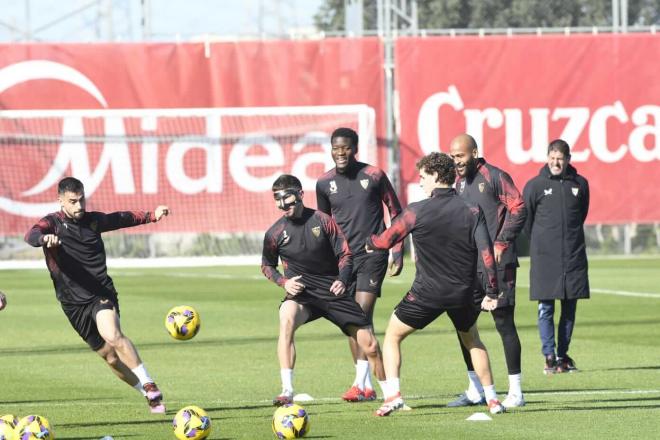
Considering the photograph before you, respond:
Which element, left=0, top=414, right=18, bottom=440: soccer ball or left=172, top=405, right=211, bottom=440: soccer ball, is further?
left=172, top=405, right=211, bottom=440: soccer ball

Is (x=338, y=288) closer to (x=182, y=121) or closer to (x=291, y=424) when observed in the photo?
(x=291, y=424)

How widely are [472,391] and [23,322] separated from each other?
1156 cm

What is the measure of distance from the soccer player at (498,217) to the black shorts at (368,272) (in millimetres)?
1176

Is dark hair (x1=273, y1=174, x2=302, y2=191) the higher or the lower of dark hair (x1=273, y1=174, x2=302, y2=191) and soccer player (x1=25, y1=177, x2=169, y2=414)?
the higher

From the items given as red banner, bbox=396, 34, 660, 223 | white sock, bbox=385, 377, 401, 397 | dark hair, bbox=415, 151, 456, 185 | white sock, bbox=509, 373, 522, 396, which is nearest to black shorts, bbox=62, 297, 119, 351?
white sock, bbox=385, 377, 401, 397

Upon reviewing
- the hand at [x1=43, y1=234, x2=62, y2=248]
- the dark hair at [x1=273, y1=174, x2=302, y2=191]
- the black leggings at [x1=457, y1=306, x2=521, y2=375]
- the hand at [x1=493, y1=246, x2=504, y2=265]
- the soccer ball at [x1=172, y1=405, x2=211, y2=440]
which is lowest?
the soccer ball at [x1=172, y1=405, x2=211, y2=440]

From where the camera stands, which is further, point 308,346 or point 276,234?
point 308,346

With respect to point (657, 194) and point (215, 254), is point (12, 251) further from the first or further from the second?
point (657, 194)

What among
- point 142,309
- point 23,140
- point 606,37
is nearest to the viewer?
point 142,309

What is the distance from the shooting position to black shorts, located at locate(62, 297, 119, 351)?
40.6 ft

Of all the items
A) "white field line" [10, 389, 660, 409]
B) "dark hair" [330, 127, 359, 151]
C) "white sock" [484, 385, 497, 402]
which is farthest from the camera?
"dark hair" [330, 127, 359, 151]

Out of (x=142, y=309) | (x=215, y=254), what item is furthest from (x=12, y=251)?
(x=142, y=309)

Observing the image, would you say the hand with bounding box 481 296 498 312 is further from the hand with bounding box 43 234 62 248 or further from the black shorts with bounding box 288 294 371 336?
the hand with bounding box 43 234 62 248

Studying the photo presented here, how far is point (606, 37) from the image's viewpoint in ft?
120
